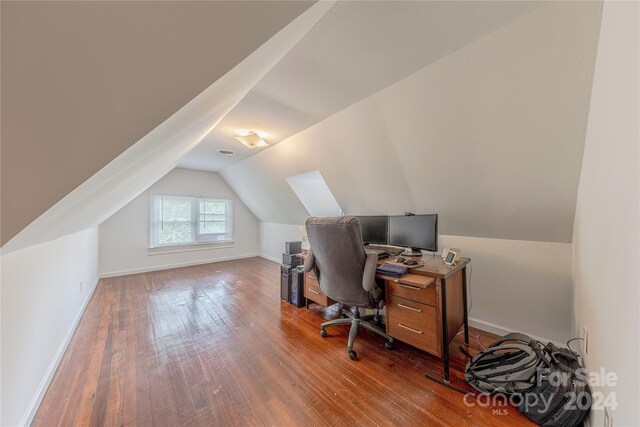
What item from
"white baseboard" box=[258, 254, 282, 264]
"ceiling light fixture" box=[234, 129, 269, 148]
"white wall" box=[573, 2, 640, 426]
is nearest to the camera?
"white wall" box=[573, 2, 640, 426]

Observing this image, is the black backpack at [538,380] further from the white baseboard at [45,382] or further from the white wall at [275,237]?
the white wall at [275,237]

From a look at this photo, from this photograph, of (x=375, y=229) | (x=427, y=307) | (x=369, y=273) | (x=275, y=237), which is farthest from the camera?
(x=275, y=237)

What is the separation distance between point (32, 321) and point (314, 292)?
215 cm

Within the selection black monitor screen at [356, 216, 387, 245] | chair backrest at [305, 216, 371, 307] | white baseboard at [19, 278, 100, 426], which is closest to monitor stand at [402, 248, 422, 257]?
black monitor screen at [356, 216, 387, 245]

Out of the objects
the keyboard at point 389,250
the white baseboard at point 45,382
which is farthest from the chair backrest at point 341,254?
the white baseboard at point 45,382

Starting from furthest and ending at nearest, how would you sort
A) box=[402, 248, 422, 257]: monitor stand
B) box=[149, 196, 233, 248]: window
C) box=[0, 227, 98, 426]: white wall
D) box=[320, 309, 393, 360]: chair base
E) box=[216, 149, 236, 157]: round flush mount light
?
box=[149, 196, 233, 248]: window
box=[216, 149, 236, 157]: round flush mount light
box=[402, 248, 422, 257]: monitor stand
box=[320, 309, 393, 360]: chair base
box=[0, 227, 98, 426]: white wall

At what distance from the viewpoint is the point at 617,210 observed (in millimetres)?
785

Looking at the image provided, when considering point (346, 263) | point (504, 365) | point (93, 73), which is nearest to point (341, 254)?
point (346, 263)

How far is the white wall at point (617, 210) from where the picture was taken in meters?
0.63

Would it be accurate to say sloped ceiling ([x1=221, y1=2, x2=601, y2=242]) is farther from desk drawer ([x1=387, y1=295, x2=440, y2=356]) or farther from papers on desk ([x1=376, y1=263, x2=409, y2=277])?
desk drawer ([x1=387, y1=295, x2=440, y2=356])

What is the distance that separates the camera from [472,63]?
1437 millimetres

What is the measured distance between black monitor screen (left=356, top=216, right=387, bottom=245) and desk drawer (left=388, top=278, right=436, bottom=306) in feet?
2.87

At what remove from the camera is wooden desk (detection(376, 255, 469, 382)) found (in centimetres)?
157

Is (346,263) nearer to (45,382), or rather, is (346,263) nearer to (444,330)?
(444,330)
